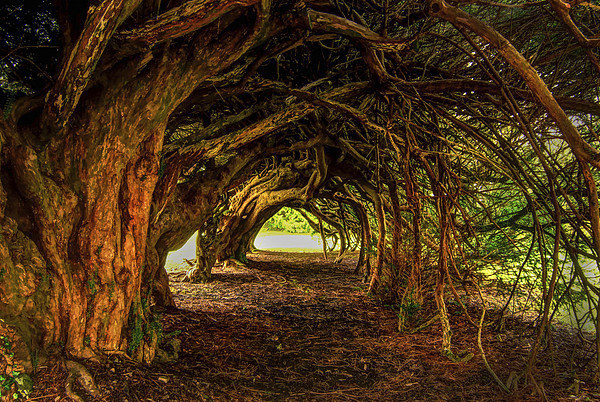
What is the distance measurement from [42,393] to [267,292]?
420 centimetres

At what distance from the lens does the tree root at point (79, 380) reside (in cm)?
165

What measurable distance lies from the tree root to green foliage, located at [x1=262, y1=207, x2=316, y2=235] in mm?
10997

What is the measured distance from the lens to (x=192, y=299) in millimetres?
4891

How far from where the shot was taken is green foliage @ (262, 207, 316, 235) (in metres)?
13.3

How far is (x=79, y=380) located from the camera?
5.75 feet

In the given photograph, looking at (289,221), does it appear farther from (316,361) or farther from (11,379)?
(11,379)

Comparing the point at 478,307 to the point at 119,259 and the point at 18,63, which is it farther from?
the point at 18,63

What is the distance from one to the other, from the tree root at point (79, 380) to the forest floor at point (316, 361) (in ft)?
0.12

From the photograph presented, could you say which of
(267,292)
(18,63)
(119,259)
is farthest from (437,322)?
(18,63)

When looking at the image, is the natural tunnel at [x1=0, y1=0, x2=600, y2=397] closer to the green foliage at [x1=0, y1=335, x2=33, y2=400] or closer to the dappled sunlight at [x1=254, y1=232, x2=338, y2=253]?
the green foliage at [x1=0, y1=335, x2=33, y2=400]

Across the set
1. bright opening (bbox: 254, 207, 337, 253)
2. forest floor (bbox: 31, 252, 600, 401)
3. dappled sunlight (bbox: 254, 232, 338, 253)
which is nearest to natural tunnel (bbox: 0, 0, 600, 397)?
forest floor (bbox: 31, 252, 600, 401)

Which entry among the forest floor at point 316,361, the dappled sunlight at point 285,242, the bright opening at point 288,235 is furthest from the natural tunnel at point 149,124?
the dappled sunlight at point 285,242

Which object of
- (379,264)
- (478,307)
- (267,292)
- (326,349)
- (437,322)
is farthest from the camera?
(267,292)

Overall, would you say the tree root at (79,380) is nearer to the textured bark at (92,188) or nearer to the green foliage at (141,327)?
the textured bark at (92,188)
